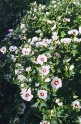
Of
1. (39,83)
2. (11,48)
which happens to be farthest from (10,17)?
(39,83)

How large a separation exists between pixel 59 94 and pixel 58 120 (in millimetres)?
324

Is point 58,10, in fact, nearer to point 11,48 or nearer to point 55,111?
point 11,48

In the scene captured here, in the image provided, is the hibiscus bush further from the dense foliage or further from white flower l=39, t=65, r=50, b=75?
the dense foliage

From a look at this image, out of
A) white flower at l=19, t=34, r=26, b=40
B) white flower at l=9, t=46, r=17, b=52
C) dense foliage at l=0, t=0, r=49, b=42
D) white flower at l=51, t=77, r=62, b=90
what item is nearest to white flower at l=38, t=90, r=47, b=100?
white flower at l=51, t=77, r=62, b=90

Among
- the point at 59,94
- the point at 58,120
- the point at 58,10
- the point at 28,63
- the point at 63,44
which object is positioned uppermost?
the point at 58,10

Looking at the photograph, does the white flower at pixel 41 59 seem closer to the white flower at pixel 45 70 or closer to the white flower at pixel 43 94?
the white flower at pixel 45 70

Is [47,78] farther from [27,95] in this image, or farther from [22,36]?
[22,36]

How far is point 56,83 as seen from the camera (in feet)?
9.78

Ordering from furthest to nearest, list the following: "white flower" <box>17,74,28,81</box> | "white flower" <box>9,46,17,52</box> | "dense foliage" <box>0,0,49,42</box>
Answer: "dense foliage" <box>0,0,49,42</box> → "white flower" <box>9,46,17,52</box> → "white flower" <box>17,74,28,81</box>

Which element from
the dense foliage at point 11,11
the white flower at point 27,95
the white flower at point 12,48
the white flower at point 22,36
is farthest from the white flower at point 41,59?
the dense foliage at point 11,11

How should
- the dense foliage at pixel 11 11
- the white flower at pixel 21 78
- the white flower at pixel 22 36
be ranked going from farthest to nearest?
the dense foliage at pixel 11 11 → the white flower at pixel 22 36 → the white flower at pixel 21 78

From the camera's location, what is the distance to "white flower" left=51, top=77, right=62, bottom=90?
2.99 metres

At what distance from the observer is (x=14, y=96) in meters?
3.29

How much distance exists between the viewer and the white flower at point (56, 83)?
9.82ft
